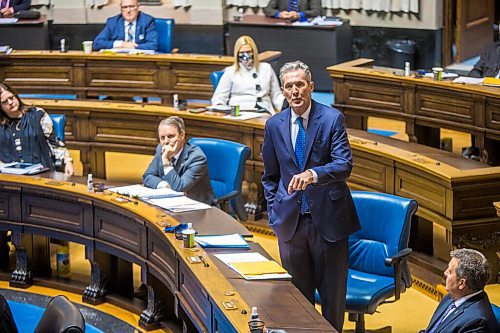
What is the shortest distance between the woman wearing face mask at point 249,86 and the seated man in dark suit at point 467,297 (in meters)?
4.45

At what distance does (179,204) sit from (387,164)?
1.81m

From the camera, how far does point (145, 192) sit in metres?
6.95

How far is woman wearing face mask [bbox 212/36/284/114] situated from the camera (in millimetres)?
9195

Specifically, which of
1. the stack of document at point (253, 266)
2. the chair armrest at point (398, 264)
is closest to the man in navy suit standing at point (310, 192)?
the stack of document at point (253, 266)

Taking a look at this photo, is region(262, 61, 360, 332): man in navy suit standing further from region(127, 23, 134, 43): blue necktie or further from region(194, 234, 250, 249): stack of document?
region(127, 23, 134, 43): blue necktie

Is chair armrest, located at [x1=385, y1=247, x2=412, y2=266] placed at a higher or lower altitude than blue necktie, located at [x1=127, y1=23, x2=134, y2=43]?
lower

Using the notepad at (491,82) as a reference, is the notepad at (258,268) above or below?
below

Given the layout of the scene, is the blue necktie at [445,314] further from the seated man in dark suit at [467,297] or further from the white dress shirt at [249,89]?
the white dress shirt at [249,89]

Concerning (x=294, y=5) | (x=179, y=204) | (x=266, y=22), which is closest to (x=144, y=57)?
(x=266, y=22)

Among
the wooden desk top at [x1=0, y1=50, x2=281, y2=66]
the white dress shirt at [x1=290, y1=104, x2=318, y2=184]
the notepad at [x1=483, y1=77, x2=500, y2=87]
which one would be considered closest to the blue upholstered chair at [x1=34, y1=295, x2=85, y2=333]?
the white dress shirt at [x1=290, y1=104, x2=318, y2=184]

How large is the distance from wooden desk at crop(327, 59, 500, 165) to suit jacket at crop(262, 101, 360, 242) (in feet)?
10.9

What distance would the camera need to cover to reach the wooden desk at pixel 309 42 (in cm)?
1279

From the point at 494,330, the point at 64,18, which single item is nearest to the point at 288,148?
the point at 494,330

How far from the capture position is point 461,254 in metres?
4.95
